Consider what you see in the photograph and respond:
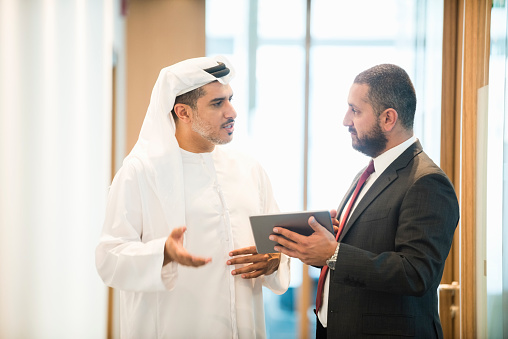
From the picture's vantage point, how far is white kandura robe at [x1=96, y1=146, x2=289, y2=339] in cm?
185

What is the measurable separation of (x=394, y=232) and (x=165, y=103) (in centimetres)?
115

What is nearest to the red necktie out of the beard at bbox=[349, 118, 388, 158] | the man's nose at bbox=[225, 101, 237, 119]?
the beard at bbox=[349, 118, 388, 158]

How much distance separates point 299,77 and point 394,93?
4.23ft

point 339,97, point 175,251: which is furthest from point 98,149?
point 339,97

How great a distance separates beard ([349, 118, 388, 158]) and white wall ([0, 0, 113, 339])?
1.71 m

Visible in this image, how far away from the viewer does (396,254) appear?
5.44 feet

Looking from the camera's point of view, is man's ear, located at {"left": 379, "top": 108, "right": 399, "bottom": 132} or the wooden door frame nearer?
man's ear, located at {"left": 379, "top": 108, "right": 399, "bottom": 132}

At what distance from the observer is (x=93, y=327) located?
9.42 feet

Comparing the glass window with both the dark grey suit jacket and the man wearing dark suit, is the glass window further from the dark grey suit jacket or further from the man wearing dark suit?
the dark grey suit jacket

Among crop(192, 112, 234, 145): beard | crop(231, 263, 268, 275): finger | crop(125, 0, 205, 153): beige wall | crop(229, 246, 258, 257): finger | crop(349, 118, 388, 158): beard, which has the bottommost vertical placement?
crop(231, 263, 268, 275): finger

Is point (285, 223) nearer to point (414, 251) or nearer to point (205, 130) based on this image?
point (414, 251)

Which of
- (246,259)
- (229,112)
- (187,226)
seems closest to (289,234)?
(246,259)

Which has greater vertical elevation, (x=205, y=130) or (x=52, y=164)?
(x=205, y=130)

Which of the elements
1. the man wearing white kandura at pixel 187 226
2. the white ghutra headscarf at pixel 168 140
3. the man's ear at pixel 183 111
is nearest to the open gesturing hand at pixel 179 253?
the man wearing white kandura at pixel 187 226
